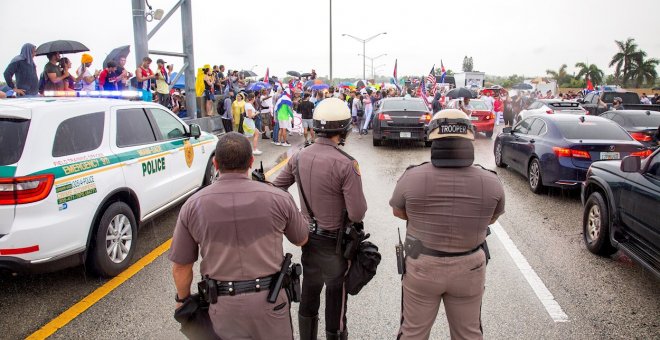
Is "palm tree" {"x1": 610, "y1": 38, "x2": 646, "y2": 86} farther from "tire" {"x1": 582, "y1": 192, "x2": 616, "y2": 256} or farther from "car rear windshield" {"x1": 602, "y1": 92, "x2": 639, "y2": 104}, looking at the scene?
"tire" {"x1": 582, "y1": 192, "x2": 616, "y2": 256}

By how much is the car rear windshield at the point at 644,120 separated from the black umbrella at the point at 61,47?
1260 cm

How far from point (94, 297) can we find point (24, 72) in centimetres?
585

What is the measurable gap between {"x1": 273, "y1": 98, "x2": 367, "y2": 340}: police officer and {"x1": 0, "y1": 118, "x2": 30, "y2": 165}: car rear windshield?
7.93ft

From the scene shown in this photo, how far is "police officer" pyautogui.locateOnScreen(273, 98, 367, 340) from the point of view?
292 cm

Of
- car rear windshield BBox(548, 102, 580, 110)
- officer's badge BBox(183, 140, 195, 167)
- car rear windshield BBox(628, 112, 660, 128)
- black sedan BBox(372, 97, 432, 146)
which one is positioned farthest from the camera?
car rear windshield BBox(548, 102, 580, 110)

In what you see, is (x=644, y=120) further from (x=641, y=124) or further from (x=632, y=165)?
(x=632, y=165)

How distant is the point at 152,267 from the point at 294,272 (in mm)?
3002

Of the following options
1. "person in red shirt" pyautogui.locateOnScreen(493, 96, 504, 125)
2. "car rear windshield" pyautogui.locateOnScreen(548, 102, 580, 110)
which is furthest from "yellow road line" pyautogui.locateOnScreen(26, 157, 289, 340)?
"person in red shirt" pyautogui.locateOnScreen(493, 96, 504, 125)

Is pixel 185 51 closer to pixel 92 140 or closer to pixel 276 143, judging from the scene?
pixel 276 143

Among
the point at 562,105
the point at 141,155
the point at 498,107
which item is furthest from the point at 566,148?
the point at 498,107

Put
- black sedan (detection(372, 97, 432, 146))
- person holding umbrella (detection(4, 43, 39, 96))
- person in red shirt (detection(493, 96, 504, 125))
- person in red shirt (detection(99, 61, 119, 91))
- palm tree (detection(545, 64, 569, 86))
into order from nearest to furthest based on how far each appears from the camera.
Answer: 1. person holding umbrella (detection(4, 43, 39, 96))
2. person in red shirt (detection(99, 61, 119, 91))
3. black sedan (detection(372, 97, 432, 146))
4. person in red shirt (detection(493, 96, 504, 125))
5. palm tree (detection(545, 64, 569, 86))

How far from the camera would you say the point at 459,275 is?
2566 mm

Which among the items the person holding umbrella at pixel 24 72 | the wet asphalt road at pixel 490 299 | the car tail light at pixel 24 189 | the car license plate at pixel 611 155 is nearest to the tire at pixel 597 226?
the wet asphalt road at pixel 490 299

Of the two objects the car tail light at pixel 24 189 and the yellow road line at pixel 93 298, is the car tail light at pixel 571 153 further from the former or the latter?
the car tail light at pixel 24 189
